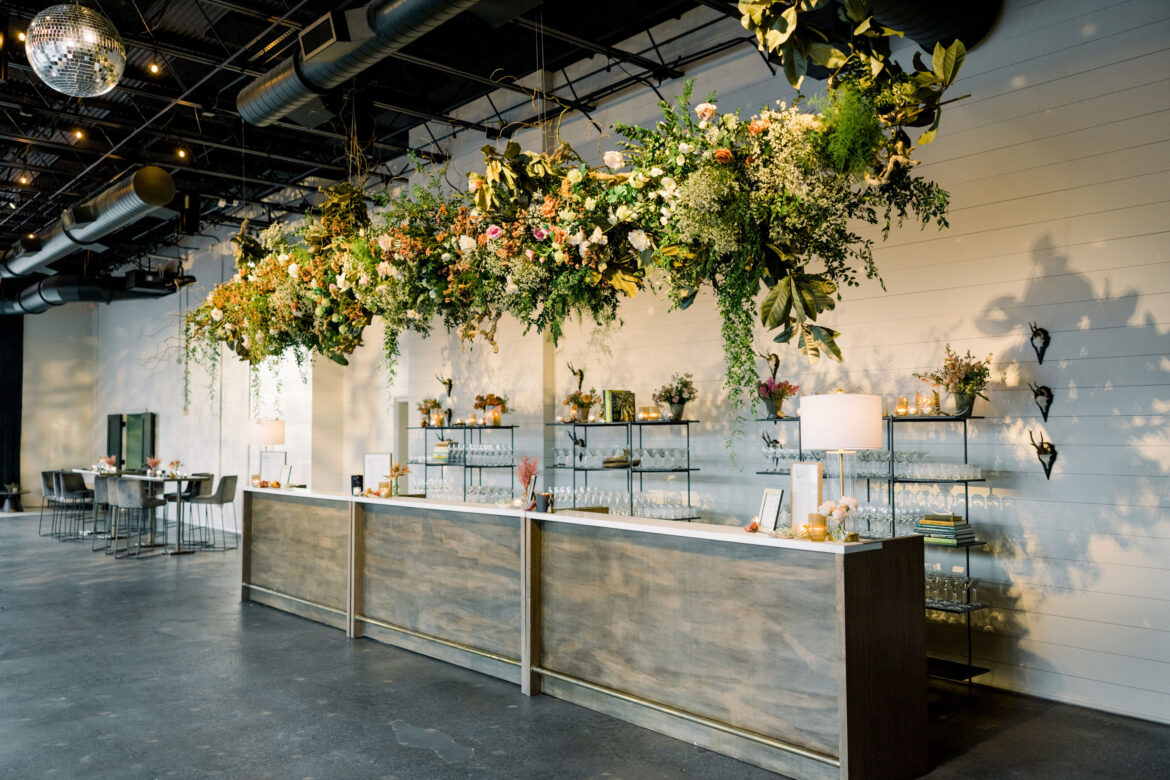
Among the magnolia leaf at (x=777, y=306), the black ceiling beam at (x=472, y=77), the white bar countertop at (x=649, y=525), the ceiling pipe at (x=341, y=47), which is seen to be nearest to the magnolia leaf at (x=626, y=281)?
the magnolia leaf at (x=777, y=306)

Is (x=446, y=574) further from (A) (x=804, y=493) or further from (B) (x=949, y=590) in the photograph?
(B) (x=949, y=590)

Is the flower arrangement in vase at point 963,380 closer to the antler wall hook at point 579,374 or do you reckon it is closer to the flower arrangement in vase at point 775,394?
the flower arrangement in vase at point 775,394

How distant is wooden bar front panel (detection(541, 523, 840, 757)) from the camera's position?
3.92m

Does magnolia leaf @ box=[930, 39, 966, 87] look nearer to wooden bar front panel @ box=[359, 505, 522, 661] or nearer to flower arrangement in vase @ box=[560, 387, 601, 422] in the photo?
wooden bar front panel @ box=[359, 505, 522, 661]

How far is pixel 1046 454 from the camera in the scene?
5309 mm

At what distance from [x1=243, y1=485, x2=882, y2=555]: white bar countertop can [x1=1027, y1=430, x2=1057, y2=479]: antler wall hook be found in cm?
203

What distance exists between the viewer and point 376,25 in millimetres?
5836

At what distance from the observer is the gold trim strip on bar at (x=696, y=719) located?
3.86 m

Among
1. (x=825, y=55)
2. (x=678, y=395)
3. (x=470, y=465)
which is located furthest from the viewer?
(x=470, y=465)

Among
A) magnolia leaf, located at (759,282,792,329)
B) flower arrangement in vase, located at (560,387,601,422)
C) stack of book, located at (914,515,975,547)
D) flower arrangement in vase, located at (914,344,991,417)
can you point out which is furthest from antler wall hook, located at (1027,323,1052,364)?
flower arrangement in vase, located at (560,387,601,422)

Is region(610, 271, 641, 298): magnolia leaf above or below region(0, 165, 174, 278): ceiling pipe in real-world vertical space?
below

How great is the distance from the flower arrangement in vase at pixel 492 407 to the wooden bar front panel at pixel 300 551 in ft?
7.99

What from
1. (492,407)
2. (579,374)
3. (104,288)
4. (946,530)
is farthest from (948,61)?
(104,288)

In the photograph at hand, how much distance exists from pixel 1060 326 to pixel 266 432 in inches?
359
